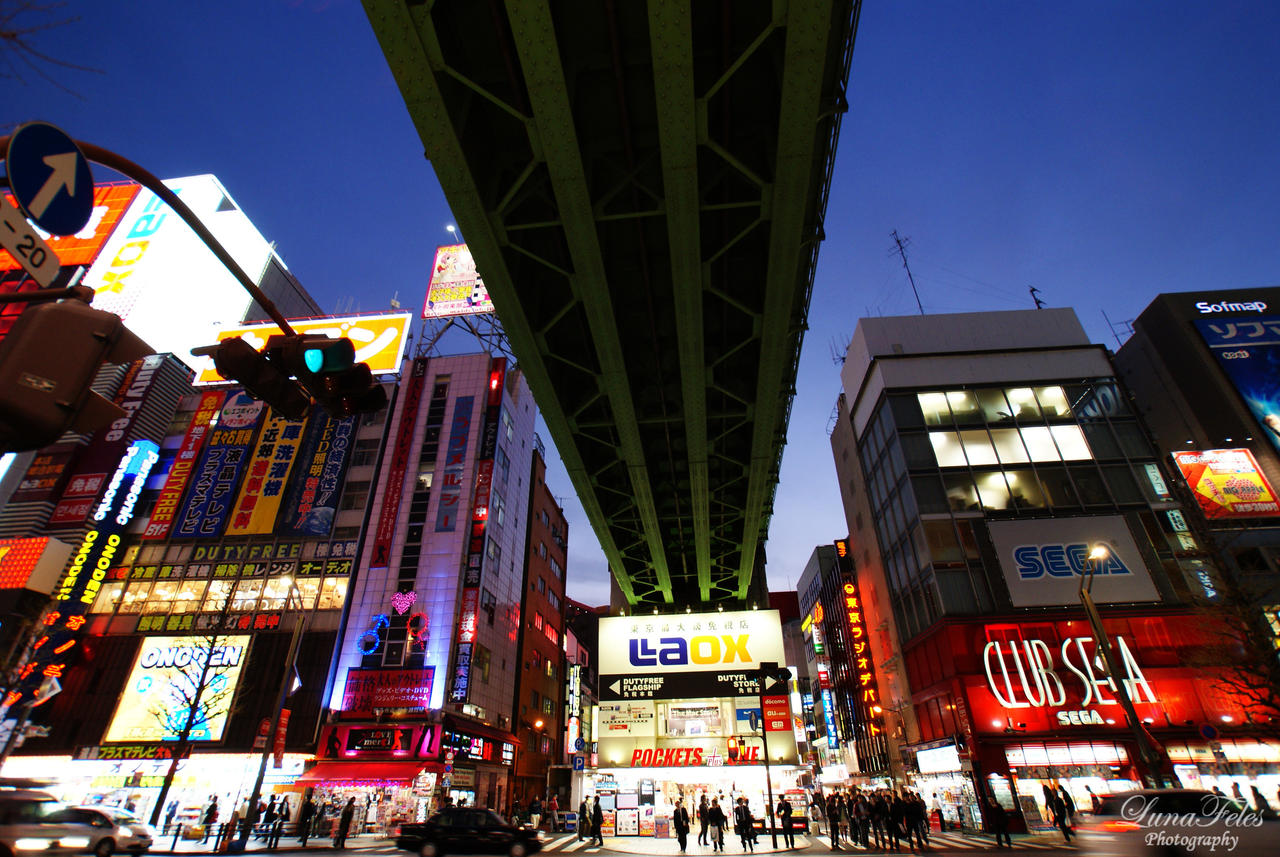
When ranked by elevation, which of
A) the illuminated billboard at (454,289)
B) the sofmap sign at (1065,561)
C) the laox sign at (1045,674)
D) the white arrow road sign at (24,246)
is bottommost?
the white arrow road sign at (24,246)

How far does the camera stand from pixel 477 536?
1687 inches

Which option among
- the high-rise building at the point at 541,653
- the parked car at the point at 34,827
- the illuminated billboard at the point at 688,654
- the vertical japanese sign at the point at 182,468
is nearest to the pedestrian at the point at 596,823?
the illuminated billboard at the point at 688,654

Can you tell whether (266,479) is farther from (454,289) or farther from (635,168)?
(635,168)

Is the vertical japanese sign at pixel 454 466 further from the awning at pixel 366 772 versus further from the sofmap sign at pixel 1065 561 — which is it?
the sofmap sign at pixel 1065 561

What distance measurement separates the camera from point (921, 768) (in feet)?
115

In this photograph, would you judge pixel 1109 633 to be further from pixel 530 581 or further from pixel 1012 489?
pixel 530 581

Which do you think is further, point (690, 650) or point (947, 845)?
point (690, 650)

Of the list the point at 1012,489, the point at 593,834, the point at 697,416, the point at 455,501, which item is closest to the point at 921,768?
the point at 1012,489

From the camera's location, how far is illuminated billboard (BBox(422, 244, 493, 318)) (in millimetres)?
51344

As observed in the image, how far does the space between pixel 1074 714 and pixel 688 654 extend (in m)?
18.7

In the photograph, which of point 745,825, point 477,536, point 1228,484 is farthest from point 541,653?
point 1228,484

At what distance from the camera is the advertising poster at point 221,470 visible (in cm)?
4306

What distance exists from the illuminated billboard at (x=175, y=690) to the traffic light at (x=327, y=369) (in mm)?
41225

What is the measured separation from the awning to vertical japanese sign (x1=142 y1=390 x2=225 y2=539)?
71.3 ft
